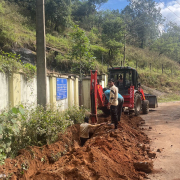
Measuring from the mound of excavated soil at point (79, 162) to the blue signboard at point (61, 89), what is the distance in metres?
2.68

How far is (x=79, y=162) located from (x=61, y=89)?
4672 millimetres

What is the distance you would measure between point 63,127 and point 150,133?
3710 millimetres

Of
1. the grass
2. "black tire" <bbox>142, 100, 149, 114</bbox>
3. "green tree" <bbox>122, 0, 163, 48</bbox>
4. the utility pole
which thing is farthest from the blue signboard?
"green tree" <bbox>122, 0, 163, 48</bbox>

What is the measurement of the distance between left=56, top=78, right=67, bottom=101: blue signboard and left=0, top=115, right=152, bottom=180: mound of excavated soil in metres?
2.68

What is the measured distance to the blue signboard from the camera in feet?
24.9

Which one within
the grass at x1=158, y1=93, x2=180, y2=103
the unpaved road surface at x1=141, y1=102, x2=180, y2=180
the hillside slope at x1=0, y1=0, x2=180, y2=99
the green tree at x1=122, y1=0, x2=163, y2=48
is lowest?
the unpaved road surface at x1=141, y1=102, x2=180, y2=180

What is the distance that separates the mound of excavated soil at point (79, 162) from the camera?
10.8 feet

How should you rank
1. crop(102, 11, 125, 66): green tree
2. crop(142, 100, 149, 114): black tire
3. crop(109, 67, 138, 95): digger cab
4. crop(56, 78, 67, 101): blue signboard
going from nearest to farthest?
crop(56, 78, 67, 101): blue signboard → crop(109, 67, 138, 95): digger cab → crop(142, 100, 149, 114): black tire → crop(102, 11, 125, 66): green tree

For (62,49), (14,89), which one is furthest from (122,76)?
(62,49)

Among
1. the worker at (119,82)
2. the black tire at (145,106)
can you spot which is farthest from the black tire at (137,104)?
the worker at (119,82)

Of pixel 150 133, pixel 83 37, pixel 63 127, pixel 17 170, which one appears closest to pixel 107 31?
pixel 83 37

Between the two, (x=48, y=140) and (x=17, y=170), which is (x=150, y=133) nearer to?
(x=48, y=140)

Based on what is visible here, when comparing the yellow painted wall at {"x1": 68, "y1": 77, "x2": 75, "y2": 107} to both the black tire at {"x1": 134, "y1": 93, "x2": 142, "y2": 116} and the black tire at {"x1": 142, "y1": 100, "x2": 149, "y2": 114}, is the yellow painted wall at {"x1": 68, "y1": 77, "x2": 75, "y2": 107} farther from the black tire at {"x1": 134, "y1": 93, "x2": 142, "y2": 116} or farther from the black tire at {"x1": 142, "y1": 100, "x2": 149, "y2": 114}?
the black tire at {"x1": 142, "y1": 100, "x2": 149, "y2": 114}

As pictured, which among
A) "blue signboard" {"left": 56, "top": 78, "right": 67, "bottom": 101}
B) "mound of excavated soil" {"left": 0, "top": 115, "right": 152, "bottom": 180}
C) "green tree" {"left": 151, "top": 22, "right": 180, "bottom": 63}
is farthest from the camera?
"green tree" {"left": 151, "top": 22, "right": 180, "bottom": 63}
